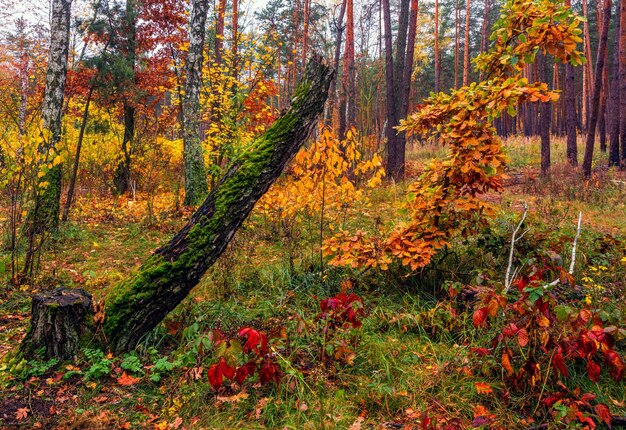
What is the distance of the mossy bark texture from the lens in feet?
9.44

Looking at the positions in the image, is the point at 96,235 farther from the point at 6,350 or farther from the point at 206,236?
the point at 206,236

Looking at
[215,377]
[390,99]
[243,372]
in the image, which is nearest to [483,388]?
[243,372]

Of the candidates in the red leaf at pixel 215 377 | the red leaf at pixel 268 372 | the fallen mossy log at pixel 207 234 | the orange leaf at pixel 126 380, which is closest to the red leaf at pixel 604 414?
the red leaf at pixel 268 372

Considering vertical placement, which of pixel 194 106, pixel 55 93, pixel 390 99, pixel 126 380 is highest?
pixel 390 99

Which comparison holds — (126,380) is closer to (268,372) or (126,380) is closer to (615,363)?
(268,372)

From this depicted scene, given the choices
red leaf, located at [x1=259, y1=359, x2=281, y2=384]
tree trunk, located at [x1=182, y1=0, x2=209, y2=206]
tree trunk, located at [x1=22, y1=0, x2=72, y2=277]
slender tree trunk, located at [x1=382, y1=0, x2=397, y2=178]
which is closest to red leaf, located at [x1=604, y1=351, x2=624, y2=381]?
red leaf, located at [x1=259, y1=359, x2=281, y2=384]

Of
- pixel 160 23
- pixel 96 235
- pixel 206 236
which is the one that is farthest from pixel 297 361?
pixel 160 23

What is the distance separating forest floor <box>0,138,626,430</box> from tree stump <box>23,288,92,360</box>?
0.41 ft

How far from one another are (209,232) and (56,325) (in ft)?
4.00

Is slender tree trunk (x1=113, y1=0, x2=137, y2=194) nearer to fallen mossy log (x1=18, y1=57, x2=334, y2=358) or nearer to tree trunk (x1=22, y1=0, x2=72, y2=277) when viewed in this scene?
tree trunk (x1=22, y1=0, x2=72, y2=277)

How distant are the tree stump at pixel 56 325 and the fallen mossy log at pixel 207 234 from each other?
0.8 inches

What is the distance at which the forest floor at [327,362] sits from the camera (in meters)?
2.27

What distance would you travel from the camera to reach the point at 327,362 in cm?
275

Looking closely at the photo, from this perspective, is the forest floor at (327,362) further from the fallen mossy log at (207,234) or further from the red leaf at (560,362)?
the fallen mossy log at (207,234)
